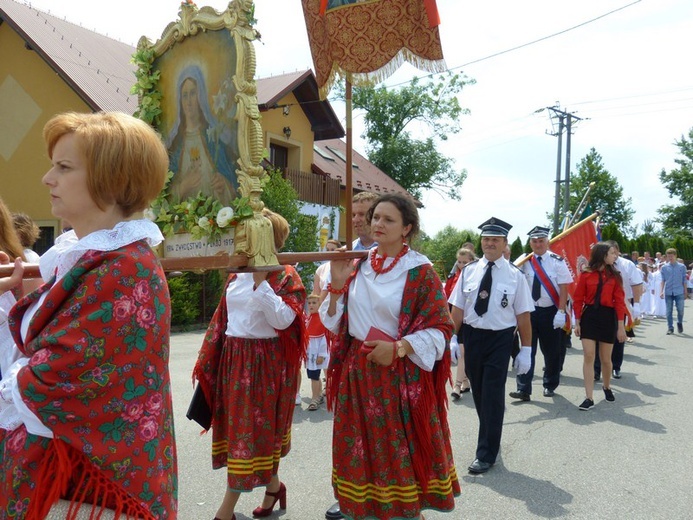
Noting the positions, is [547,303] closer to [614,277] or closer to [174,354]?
[614,277]

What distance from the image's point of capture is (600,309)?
7.03m

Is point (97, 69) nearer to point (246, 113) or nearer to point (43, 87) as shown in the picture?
point (43, 87)

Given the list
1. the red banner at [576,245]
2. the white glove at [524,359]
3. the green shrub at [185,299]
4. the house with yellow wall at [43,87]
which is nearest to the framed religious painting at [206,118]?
the white glove at [524,359]

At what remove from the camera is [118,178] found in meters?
1.68

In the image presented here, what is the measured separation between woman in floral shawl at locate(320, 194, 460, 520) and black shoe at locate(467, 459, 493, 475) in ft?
4.70

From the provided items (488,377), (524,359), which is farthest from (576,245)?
(488,377)

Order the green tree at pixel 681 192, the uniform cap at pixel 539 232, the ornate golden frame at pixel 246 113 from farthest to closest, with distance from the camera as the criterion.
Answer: the green tree at pixel 681 192 → the uniform cap at pixel 539 232 → the ornate golden frame at pixel 246 113

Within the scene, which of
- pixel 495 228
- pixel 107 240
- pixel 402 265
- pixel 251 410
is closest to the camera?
A: pixel 107 240

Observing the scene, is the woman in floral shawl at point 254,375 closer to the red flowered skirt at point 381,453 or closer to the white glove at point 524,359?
the red flowered skirt at point 381,453

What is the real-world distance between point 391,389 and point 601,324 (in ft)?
15.2

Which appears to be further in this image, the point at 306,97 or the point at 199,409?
the point at 306,97

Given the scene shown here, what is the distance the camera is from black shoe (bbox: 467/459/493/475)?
4711 mm

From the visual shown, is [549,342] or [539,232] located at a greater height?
[539,232]

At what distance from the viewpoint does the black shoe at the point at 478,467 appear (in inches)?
185
